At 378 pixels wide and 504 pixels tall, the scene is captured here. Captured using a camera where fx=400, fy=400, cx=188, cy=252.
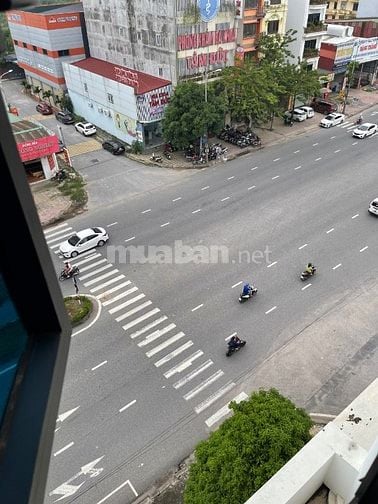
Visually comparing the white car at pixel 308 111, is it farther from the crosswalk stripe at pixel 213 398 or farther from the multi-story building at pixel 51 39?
the crosswalk stripe at pixel 213 398

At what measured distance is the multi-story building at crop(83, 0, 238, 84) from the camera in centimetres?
3294

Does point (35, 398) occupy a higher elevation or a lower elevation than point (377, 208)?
higher

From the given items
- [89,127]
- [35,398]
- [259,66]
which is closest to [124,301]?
[35,398]

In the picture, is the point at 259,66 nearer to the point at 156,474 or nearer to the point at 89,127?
the point at 89,127

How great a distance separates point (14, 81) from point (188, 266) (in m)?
Result: 55.3

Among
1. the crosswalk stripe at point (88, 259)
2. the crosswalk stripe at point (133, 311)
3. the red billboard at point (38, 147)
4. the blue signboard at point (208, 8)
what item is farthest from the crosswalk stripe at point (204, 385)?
the blue signboard at point (208, 8)

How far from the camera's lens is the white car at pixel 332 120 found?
4291 cm

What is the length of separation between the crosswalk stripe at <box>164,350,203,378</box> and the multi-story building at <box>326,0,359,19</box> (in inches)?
2703

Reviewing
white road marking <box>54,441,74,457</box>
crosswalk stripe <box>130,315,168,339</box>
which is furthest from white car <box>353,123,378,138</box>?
white road marking <box>54,441,74,457</box>

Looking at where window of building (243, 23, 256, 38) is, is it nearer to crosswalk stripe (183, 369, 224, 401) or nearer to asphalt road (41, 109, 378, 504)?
asphalt road (41, 109, 378, 504)

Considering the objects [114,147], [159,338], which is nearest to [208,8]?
[114,147]

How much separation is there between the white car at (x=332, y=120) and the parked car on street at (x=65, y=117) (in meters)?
27.7

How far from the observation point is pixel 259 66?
39.3 m

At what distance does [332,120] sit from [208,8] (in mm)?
A: 18507
